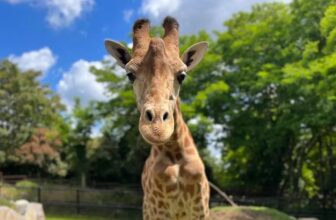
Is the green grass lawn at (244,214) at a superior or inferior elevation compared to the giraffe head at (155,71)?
inferior

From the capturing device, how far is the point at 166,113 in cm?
271

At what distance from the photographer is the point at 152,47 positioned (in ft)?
9.68

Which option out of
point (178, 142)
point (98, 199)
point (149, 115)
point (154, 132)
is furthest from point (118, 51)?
point (98, 199)

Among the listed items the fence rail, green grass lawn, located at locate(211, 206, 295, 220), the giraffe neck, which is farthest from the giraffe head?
the fence rail

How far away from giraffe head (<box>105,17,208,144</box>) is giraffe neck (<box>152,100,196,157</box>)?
50cm

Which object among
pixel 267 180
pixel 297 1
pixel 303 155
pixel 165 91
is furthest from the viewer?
pixel 267 180

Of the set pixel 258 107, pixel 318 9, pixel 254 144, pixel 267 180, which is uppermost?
pixel 318 9

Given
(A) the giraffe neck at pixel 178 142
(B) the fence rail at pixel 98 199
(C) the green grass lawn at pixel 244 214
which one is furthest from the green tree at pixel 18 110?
(A) the giraffe neck at pixel 178 142

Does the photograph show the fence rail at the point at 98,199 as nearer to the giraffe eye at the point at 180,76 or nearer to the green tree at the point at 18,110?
the green tree at the point at 18,110

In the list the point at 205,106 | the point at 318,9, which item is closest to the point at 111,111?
the point at 205,106

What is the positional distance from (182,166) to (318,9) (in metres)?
13.6

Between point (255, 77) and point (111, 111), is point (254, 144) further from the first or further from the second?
point (111, 111)

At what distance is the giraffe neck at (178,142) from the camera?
3.59 metres

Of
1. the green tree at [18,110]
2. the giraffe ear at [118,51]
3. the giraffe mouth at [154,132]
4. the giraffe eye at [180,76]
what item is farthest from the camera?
the green tree at [18,110]
